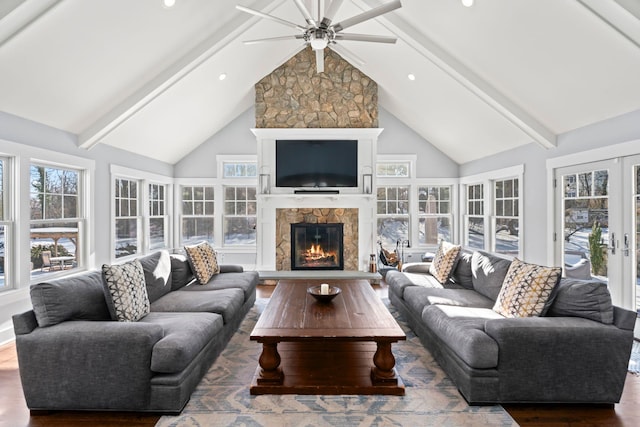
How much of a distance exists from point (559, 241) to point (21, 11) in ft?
19.5

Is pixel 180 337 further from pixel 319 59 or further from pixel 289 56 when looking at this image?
pixel 289 56

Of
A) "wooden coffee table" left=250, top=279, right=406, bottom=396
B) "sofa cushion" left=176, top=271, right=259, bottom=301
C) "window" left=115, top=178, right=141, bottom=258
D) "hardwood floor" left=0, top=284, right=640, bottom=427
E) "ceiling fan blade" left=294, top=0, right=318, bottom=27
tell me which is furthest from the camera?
"window" left=115, top=178, right=141, bottom=258

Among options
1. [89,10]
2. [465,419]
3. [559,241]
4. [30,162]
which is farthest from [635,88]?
[30,162]

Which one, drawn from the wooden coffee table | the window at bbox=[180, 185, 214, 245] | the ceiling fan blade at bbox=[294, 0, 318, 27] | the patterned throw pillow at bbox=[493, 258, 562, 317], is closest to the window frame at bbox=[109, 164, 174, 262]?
the window at bbox=[180, 185, 214, 245]

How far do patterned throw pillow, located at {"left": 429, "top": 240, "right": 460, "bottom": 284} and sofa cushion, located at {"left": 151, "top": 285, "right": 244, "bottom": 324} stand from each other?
8.04 feet

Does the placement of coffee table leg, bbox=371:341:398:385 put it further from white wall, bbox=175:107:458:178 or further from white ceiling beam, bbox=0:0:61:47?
white wall, bbox=175:107:458:178

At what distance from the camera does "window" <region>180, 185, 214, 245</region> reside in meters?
7.41

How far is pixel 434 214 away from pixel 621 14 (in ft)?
16.6

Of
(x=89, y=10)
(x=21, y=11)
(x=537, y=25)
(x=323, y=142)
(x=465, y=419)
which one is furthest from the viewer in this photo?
(x=323, y=142)

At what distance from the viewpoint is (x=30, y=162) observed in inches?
148

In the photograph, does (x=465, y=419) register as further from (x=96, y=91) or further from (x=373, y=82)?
(x=373, y=82)

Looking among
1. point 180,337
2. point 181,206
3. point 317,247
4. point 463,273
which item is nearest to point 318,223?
point 317,247

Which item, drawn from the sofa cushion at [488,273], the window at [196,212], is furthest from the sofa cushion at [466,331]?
the window at [196,212]

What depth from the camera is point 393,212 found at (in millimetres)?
7512
